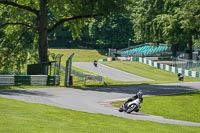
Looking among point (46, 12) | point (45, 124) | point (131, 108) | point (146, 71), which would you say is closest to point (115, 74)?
point (146, 71)

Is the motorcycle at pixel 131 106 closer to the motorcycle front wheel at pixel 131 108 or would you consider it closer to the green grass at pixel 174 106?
the motorcycle front wheel at pixel 131 108

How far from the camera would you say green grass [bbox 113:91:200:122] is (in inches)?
950

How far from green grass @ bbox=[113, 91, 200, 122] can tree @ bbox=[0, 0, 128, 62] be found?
10.9m

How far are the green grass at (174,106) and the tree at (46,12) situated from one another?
1090 centimetres

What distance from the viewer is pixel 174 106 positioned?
26359 millimetres

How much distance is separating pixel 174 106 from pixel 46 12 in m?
15.9

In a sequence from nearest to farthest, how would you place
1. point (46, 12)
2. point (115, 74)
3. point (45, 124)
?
1. point (45, 124)
2. point (46, 12)
3. point (115, 74)

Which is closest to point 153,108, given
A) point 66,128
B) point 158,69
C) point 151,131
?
point 151,131

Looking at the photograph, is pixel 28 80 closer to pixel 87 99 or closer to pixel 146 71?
pixel 87 99

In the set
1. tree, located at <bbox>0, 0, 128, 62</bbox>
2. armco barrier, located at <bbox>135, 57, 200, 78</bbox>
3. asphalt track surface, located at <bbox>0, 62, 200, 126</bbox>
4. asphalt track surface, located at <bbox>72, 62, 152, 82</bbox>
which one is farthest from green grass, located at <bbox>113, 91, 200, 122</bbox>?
armco barrier, located at <bbox>135, 57, 200, 78</bbox>

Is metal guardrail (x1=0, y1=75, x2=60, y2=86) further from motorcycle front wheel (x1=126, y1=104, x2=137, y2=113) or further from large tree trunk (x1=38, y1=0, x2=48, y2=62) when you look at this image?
motorcycle front wheel (x1=126, y1=104, x2=137, y2=113)

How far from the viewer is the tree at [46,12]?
122 feet

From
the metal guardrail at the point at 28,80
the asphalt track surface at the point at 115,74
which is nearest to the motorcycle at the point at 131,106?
the metal guardrail at the point at 28,80

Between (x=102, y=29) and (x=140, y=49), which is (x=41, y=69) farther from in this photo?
(x=102, y=29)
